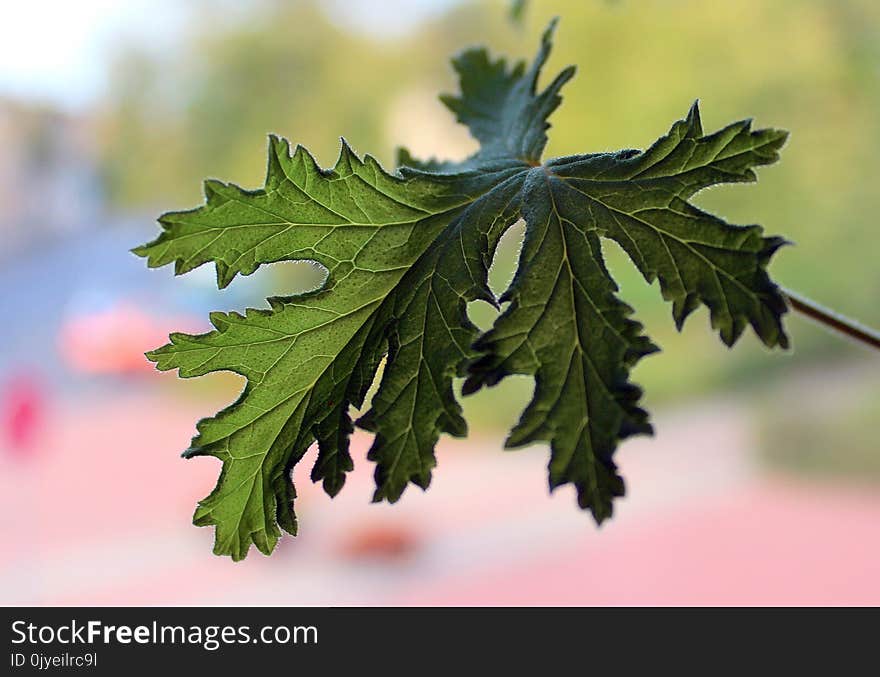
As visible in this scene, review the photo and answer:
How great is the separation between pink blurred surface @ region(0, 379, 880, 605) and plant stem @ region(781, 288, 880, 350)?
1929 millimetres

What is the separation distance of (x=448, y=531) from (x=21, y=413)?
46.1 inches

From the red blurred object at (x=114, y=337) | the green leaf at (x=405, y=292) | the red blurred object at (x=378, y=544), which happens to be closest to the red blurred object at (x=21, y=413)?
the red blurred object at (x=114, y=337)

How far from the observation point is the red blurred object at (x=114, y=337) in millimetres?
2738

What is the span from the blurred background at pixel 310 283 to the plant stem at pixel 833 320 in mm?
1690

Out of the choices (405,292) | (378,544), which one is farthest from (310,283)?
(405,292)

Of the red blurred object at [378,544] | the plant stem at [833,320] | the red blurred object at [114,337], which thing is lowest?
the plant stem at [833,320]

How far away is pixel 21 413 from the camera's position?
8.01 ft

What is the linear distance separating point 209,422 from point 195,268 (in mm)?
67

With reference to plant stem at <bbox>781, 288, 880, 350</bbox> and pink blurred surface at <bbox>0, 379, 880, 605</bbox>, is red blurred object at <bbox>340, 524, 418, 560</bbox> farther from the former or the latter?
plant stem at <bbox>781, 288, 880, 350</bbox>

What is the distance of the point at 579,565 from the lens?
8.50ft

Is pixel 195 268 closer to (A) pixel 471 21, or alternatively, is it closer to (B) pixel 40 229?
(A) pixel 471 21

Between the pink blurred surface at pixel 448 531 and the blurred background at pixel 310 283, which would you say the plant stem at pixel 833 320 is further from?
the pink blurred surface at pixel 448 531
